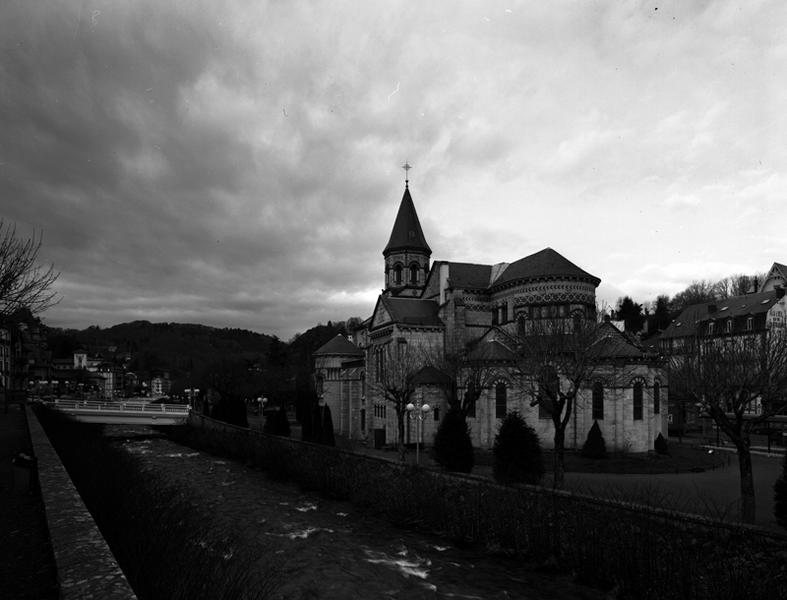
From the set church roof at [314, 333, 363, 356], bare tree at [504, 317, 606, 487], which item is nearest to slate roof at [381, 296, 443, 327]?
church roof at [314, 333, 363, 356]

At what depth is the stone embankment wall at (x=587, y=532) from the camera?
11156 millimetres

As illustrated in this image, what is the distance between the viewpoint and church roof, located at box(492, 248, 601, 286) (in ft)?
141

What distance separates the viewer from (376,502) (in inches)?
856

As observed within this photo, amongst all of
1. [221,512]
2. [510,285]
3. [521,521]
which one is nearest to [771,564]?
[521,521]

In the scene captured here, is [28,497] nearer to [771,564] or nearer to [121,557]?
[121,557]

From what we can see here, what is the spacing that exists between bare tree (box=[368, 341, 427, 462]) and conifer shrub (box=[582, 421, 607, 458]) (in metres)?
11.4

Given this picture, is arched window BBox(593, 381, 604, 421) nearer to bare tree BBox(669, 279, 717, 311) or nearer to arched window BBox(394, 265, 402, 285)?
arched window BBox(394, 265, 402, 285)

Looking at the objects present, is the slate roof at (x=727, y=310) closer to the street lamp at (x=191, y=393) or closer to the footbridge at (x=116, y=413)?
the footbridge at (x=116, y=413)

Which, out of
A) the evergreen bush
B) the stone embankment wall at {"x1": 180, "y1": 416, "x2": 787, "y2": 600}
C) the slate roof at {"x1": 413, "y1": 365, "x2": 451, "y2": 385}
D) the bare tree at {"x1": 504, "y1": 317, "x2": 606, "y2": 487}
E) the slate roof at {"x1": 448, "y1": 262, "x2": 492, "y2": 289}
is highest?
the slate roof at {"x1": 448, "y1": 262, "x2": 492, "y2": 289}

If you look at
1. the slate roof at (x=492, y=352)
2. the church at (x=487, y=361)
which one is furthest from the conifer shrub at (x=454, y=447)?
the slate roof at (x=492, y=352)

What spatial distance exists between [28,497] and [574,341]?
21078 mm

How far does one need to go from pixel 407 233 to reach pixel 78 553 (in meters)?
54.7

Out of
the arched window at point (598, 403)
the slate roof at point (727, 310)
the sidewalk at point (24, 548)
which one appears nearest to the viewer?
the sidewalk at point (24, 548)

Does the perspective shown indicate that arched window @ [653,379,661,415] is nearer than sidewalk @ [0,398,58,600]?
No
